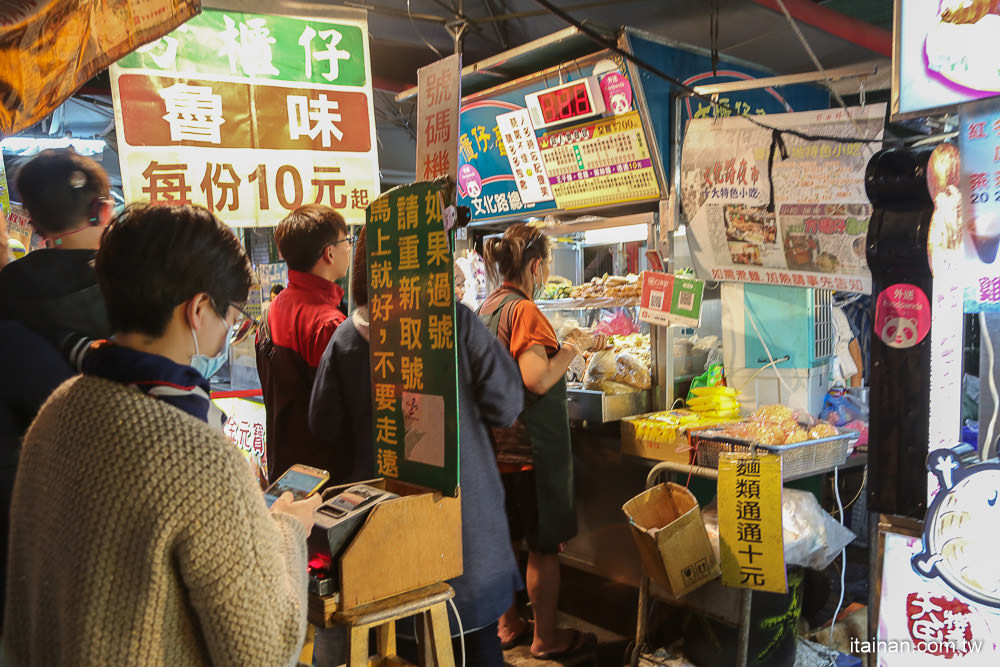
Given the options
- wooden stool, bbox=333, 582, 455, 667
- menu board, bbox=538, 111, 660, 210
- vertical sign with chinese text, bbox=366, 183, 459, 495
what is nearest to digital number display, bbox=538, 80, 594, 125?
menu board, bbox=538, 111, 660, 210

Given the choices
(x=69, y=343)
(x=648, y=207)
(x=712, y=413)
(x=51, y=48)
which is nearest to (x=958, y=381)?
(x=712, y=413)

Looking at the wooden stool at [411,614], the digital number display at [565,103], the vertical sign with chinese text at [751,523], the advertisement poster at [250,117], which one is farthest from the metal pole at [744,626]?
the digital number display at [565,103]

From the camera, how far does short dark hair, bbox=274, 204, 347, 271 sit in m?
3.14

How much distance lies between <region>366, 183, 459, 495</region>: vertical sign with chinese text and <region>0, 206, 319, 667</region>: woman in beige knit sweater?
0.85m

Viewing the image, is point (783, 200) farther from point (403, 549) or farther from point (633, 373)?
point (403, 549)

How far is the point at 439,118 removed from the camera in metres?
2.62

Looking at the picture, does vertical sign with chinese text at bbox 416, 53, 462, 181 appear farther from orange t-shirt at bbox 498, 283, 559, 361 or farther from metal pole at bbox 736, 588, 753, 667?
metal pole at bbox 736, 588, 753, 667

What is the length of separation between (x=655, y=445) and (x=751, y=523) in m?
1.02

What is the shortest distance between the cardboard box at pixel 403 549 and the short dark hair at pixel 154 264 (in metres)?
0.94

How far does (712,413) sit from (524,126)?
8.37 feet

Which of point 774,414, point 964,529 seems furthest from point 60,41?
point 964,529

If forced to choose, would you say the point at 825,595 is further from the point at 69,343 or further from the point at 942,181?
the point at 69,343

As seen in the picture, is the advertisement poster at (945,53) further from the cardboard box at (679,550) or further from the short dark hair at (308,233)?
the short dark hair at (308,233)

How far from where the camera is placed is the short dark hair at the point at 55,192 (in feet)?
7.66
